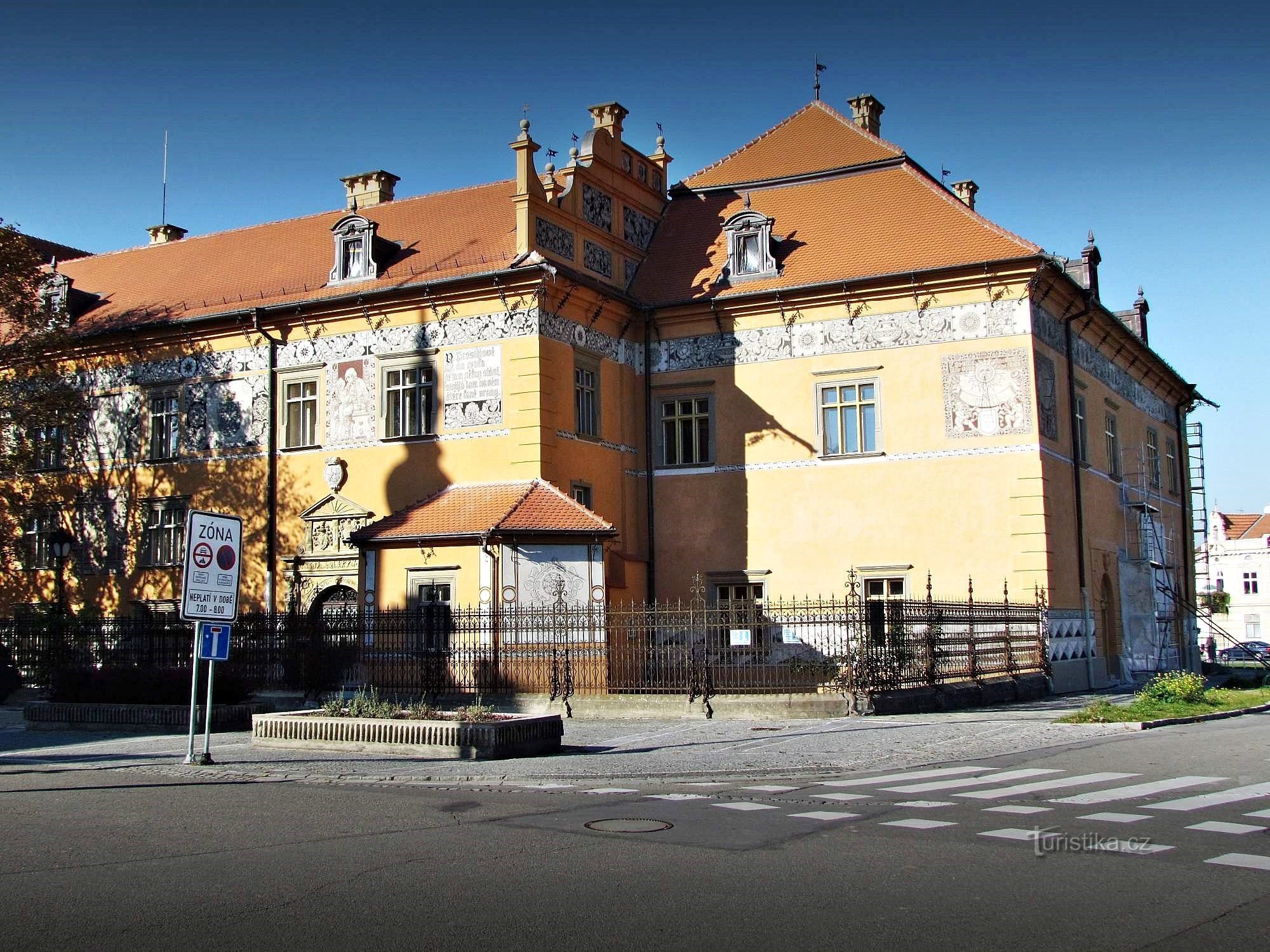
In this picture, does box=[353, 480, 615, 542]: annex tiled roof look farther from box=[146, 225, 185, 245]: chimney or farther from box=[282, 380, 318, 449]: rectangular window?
box=[146, 225, 185, 245]: chimney

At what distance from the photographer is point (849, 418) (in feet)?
100

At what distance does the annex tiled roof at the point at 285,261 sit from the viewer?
31.0 metres

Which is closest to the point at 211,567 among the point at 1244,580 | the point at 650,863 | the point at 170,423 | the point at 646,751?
the point at 646,751

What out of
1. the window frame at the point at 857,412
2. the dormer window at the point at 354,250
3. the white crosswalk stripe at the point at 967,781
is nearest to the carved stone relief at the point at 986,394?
the window frame at the point at 857,412

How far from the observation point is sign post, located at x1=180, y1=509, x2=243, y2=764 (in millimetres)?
16031

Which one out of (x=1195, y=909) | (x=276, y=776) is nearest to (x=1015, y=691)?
(x=276, y=776)

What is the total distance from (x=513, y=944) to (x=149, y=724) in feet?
51.7

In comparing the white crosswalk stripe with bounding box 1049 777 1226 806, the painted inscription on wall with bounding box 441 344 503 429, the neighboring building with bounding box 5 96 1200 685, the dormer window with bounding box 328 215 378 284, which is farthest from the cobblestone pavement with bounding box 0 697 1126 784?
the dormer window with bounding box 328 215 378 284

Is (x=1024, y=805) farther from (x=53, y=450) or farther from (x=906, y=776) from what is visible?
(x=53, y=450)

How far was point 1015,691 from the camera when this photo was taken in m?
25.7

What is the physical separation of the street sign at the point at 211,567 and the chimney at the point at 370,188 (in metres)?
22.0

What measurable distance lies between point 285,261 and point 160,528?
7.89 m

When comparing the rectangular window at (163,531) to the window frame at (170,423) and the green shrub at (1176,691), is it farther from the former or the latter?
the green shrub at (1176,691)

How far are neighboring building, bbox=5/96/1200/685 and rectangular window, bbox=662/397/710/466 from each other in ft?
0.22
